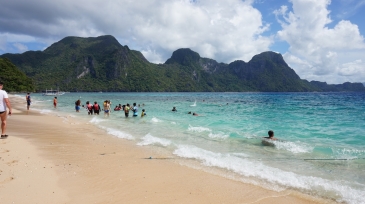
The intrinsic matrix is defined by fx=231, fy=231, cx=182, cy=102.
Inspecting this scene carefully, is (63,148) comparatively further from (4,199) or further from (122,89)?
(122,89)

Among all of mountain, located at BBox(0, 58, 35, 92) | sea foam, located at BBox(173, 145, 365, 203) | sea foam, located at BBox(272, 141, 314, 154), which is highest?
mountain, located at BBox(0, 58, 35, 92)

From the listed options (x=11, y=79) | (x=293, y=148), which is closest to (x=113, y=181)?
(x=293, y=148)

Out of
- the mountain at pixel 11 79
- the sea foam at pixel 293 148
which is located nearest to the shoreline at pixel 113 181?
the sea foam at pixel 293 148

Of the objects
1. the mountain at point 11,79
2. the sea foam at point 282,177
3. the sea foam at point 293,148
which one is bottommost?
the sea foam at point 293,148

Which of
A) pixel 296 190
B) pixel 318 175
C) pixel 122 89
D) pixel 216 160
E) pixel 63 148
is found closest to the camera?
pixel 296 190

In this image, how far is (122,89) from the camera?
18450 centimetres

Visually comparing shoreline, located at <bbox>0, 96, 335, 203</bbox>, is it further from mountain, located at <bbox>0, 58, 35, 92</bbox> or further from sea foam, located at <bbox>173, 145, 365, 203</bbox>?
mountain, located at <bbox>0, 58, 35, 92</bbox>

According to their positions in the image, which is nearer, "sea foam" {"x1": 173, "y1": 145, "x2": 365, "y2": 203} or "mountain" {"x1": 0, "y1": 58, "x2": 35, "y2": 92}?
"sea foam" {"x1": 173, "y1": 145, "x2": 365, "y2": 203}

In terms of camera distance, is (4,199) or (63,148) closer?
(4,199)

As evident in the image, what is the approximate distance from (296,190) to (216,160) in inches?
103

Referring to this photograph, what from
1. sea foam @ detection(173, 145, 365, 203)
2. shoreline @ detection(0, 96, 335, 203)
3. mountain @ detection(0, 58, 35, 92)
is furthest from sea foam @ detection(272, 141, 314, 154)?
mountain @ detection(0, 58, 35, 92)

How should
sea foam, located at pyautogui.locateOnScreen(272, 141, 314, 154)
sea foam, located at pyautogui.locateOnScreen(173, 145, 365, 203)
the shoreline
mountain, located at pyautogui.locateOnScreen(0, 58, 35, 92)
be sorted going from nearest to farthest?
the shoreline, sea foam, located at pyautogui.locateOnScreen(173, 145, 365, 203), sea foam, located at pyautogui.locateOnScreen(272, 141, 314, 154), mountain, located at pyautogui.locateOnScreen(0, 58, 35, 92)

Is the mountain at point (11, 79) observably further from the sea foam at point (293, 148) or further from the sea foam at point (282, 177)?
the sea foam at point (293, 148)

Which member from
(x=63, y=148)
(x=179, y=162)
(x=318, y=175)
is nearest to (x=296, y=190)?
(x=318, y=175)
